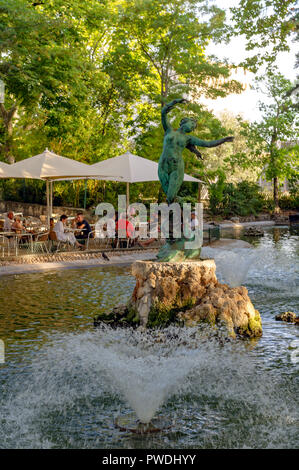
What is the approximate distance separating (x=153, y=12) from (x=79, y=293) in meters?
22.8

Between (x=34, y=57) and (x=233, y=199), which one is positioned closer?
(x=34, y=57)

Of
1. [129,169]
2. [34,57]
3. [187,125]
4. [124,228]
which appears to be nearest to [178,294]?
[187,125]

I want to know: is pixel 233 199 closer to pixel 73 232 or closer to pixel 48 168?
pixel 73 232

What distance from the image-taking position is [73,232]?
752 inches

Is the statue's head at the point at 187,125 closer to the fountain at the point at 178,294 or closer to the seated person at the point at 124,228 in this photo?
the fountain at the point at 178,294

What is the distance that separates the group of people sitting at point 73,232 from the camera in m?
16.9

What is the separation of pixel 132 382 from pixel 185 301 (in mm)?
2618

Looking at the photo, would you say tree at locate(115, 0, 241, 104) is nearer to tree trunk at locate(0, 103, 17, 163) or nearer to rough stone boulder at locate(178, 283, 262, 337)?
tree trunk at locate(0, 103, 17, 163)

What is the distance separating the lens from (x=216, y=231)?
72.9ft

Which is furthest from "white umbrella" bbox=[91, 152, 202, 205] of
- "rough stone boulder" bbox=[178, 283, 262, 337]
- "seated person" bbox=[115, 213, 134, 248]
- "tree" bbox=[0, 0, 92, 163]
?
"rough stone boulder" bbox=[178, 283, 262, 337]

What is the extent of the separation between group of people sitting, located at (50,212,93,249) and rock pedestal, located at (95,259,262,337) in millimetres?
7985
